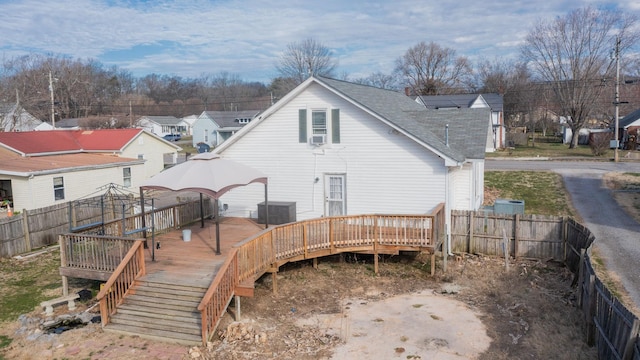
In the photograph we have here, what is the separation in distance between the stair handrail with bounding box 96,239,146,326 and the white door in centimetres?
743

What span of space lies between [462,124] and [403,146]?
168 inches

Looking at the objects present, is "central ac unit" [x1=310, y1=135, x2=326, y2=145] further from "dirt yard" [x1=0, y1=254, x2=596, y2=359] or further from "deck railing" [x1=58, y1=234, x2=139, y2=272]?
"deck railing" [x1=58, y1=234, x2=139, y2=272]

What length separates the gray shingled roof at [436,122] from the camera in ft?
53.9

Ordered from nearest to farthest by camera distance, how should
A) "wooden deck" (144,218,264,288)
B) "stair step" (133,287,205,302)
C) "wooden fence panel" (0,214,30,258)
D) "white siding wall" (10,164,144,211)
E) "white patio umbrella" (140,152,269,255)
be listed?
"stair step" (133,287,205,302) → "wooden deck" (144,218,264,288) → "white patio umbrella" (140,152,269,255) → "wooden fence panel" (0,214,30,258) → "white siding wall" (10,164,144,211)

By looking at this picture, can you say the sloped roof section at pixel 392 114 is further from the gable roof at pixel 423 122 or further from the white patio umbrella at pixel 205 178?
the white patio umbrella at pixel 205 178

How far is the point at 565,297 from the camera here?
12508 millimetres

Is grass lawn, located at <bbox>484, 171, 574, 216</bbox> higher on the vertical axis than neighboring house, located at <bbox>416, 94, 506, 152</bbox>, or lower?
lower

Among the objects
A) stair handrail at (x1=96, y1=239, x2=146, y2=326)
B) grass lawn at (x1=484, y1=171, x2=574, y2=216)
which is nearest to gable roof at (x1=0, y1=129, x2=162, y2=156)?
stair handrail at (x1=96, y1=239, x2=146, y2=326)

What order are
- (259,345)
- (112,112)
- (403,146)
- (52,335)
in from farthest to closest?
(112,112)
(403,146)
(52,335)
(259,345)

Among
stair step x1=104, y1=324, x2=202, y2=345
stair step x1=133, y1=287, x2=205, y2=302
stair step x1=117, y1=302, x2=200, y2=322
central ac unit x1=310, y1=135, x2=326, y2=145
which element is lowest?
stair step x1=104, y1=324, x2=202, y2=345

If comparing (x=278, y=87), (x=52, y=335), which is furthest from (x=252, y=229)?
(x=278, y=87)

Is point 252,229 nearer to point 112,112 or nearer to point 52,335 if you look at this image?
point 52,335

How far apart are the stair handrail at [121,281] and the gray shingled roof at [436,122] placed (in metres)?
8.46

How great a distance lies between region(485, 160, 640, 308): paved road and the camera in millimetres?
14223
